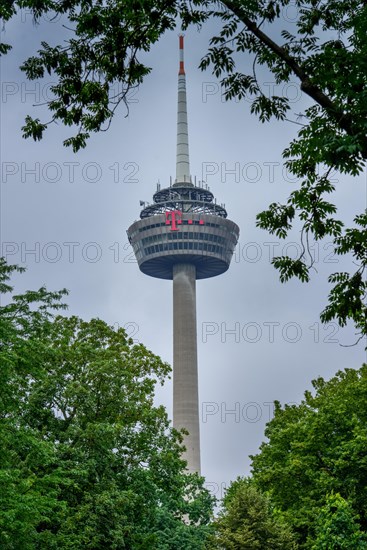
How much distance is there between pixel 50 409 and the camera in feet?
134

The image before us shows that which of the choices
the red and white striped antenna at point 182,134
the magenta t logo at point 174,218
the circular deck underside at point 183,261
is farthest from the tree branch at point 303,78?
the red and white striped antenna at point 182,134

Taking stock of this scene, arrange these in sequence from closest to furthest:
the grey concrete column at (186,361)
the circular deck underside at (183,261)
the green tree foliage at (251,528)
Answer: the green tree foliage at (251,528)
the grey concrete column at (186,361)
the circular deck underside at (183,261)

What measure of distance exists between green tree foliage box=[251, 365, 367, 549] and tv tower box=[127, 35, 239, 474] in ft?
318

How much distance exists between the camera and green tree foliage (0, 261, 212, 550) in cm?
3366

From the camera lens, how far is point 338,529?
45.5 m

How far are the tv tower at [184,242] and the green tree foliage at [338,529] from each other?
104 meters

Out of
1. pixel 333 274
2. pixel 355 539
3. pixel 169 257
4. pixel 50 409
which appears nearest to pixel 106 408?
pixel 50 409

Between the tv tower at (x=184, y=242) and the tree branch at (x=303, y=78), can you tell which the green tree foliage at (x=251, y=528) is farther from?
the tv tower at (x=184, y=242)

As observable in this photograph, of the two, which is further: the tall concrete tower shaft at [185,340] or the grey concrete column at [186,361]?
the tall concrete tower shaft at [185,340]

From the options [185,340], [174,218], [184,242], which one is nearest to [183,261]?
[184,242]

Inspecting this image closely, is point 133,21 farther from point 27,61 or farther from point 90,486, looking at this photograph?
point 90,486

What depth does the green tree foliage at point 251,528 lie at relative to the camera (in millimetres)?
45906

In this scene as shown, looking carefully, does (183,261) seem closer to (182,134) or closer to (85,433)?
(182,134)

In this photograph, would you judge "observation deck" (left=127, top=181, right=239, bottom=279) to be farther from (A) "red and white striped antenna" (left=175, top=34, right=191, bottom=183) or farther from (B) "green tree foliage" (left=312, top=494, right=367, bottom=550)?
(B) "green tree foliage" (left=312, top=494, right=367, bottom=550)
